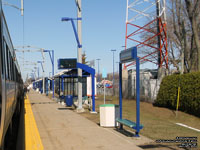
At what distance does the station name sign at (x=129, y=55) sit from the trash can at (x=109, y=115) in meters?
2.23

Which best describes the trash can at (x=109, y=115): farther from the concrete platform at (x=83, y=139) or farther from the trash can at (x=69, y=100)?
the trash can at (x=69, y=100)

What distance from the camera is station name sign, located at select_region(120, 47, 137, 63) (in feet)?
31.3

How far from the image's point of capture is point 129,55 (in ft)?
32.4

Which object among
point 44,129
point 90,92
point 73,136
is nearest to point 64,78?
point 90,92

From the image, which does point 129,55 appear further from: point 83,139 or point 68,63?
point 68,63

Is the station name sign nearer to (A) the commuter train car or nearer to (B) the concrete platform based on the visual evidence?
(B) the concrete platform

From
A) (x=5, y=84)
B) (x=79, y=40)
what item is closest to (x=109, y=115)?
(x=5, y=84)

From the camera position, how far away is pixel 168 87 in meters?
21.0

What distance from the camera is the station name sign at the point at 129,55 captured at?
954cm

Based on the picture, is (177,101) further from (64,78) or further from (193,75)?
(64,78)

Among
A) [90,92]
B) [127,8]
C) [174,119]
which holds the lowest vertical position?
[174,119]

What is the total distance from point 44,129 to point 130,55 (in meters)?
4.73

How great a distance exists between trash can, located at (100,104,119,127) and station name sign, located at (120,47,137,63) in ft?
7.32

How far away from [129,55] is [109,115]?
326cm
